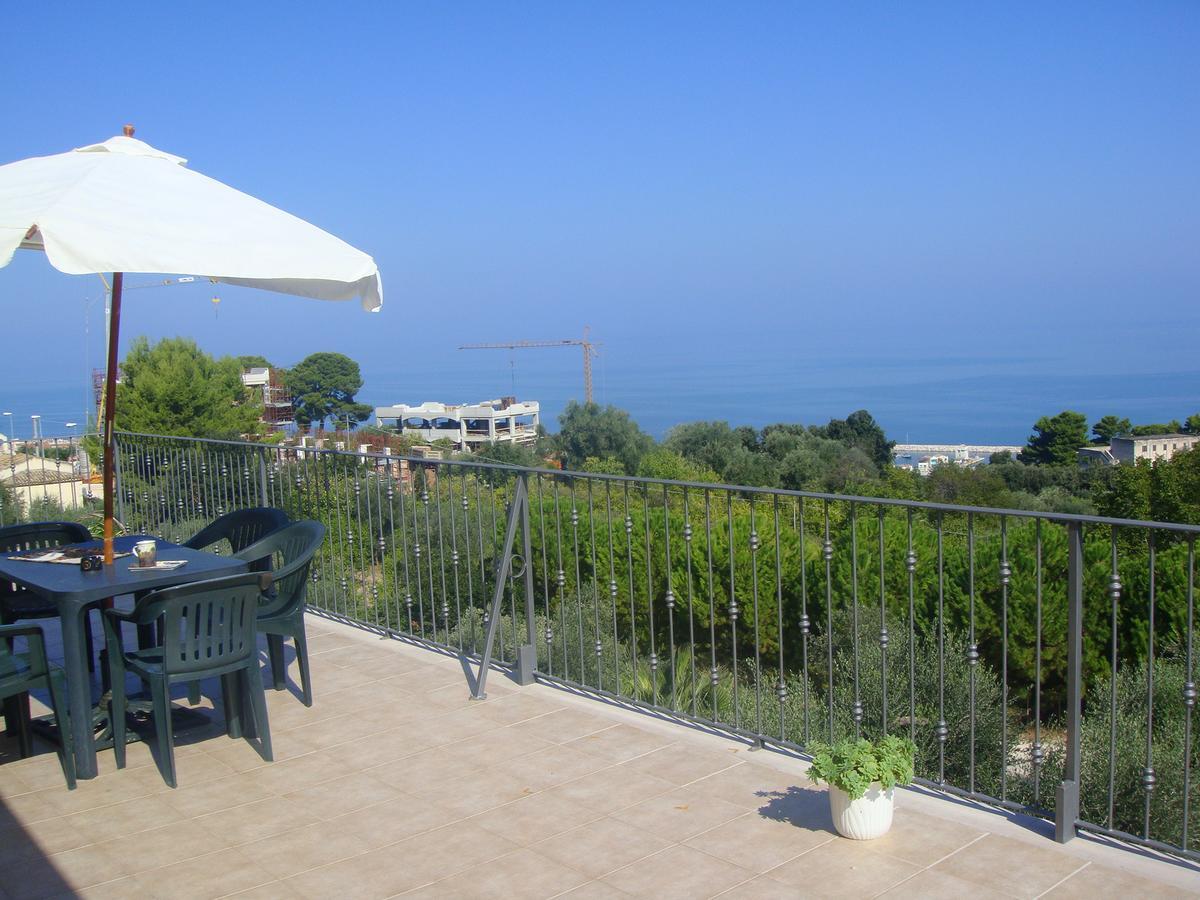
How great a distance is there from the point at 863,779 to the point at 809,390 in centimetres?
13503

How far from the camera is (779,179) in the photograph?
290ft

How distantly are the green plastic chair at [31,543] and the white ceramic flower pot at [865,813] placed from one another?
146 inches

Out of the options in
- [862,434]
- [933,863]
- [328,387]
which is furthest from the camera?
[328,387]

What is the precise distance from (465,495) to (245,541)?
3.99 ft

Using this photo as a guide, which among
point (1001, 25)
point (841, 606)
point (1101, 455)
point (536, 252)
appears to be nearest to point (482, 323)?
point (536, 252)

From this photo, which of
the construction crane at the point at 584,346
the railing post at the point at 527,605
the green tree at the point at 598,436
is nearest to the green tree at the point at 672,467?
the green tree at the point at 598,436

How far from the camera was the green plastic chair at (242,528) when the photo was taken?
5.37 meters

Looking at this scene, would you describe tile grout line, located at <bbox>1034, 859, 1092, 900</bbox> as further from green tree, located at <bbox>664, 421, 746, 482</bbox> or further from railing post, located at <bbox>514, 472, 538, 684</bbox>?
green tree, located at <bbox>664, 421, 746, 482</bbox>

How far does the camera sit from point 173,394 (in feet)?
101

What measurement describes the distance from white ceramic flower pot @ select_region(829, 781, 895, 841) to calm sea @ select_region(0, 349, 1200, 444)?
2171 inches

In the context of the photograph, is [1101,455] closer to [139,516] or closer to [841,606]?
[841,606]

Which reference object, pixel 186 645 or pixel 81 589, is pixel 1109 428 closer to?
pixel 186 645

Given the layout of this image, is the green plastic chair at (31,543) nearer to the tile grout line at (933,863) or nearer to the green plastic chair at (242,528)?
the green plastic chair at (242,528)

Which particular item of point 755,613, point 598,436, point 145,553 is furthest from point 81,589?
point 598,436
